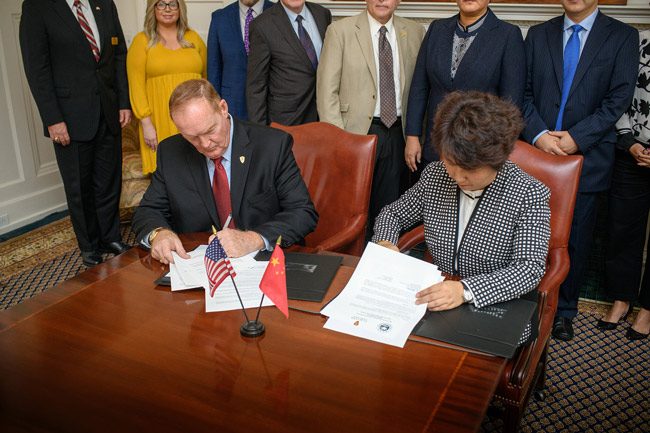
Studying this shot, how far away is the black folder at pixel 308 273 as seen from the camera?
1.73 metres

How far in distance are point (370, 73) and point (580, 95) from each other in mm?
1067

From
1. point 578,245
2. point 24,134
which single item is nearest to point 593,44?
point 578,245

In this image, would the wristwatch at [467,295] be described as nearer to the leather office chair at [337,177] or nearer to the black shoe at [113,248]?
the leather office chair at [337,177]

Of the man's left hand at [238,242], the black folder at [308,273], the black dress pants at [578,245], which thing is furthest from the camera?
the black dress pants at [578,245]

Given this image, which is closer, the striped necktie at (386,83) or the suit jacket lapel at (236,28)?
the striped necktie at (386,83)

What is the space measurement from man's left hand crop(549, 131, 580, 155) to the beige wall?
1675mm

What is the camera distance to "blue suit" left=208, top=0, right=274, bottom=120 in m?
3.80

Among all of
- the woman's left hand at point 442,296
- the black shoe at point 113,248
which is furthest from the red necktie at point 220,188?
the black shoe at point 113,248

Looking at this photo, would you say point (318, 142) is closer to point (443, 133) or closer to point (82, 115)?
point (443, 133)

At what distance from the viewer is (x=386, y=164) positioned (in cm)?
341

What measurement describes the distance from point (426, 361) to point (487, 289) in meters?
0.33

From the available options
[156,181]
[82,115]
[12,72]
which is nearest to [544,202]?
[156,181]

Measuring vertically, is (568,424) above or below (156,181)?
below

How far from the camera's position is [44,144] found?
479 cm
